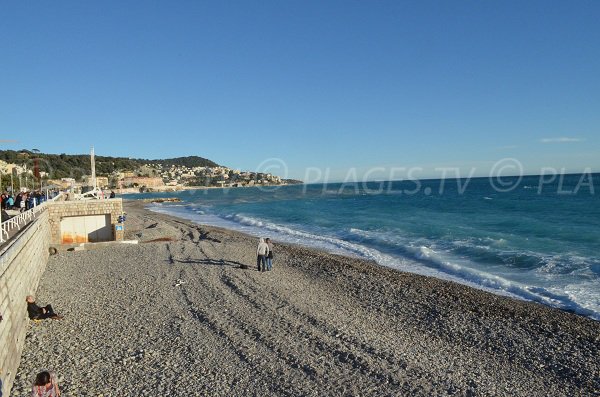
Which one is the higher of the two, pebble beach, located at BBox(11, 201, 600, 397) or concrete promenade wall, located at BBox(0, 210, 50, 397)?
concrete promenade wall, located at BBox(0, 210, 50, 397)

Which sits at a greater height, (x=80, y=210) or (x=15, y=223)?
(x=15, y=223)

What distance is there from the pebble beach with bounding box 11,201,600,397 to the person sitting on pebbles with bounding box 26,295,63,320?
17cm

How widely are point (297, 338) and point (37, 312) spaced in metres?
5.59

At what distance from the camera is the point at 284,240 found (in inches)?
1064

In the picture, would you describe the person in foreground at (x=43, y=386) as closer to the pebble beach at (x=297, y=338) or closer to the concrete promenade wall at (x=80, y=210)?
the pebble beach at (x=297, y=338)

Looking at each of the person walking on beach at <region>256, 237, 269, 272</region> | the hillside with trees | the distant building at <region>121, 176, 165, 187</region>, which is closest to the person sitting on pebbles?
the person walking on beach at <region>256, 237, 269, 272</region>

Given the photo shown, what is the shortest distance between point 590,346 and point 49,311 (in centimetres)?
1142

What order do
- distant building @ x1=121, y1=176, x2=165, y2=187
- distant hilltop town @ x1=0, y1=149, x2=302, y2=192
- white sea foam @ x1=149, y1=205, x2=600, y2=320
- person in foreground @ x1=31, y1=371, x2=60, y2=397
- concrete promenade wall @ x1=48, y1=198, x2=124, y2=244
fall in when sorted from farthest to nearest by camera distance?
distant building @ x1=121, y1=176, x2=165, y2=187
distant hilltop town @ x1=0, y1=149, x2=302, y2=192
concrete promenade wall @ x1=48, y1=198, x2=124, y2=244
white sea foam @ x1=149, y1=205, x2=600, y2=320
person in foreground @ x1=31, y1=371, x2=60, y2=397

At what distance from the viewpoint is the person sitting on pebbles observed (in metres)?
9.29

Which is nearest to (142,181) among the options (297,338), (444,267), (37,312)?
(444,267)

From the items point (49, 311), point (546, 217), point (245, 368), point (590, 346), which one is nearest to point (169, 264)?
point (49, 311)

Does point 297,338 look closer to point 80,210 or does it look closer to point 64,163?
point 80,210

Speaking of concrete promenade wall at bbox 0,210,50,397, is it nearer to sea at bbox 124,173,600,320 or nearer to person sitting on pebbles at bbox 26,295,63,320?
person sitting on pebbles at bbox 26,295,63,320

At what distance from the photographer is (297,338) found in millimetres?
8914
